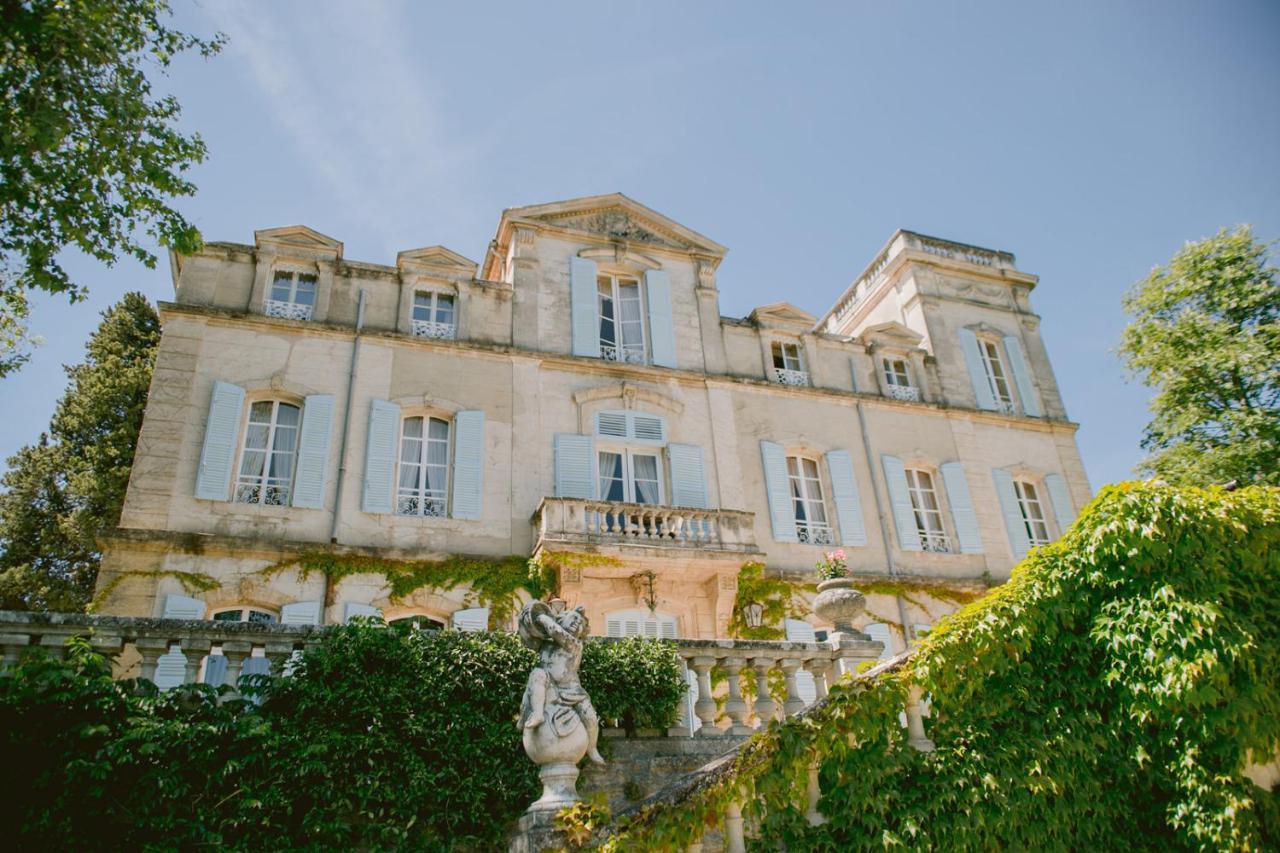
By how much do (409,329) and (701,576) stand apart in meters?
6.60

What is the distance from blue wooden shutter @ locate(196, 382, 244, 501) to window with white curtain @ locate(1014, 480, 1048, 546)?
48.4 feet

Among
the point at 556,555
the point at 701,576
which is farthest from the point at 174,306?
the point at 701,576

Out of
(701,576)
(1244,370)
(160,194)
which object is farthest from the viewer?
(1244,370)

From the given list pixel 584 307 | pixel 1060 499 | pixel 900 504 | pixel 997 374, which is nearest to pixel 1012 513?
pixel 1060 499

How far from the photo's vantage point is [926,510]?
17.3 metres

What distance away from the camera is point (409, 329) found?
15.4 m

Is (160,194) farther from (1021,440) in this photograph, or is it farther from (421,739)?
(1021,440)

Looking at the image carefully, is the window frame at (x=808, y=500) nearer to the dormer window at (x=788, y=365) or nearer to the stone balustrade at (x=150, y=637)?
the dormer window at (x=788, y=365)

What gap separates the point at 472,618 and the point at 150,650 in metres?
6.21

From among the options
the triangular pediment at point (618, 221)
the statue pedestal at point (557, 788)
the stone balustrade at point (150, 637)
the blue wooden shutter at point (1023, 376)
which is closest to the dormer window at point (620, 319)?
the triangular pediment at point (618, 221)

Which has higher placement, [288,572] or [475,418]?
[475,418]

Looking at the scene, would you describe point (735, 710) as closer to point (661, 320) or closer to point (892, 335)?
point (661, 320)

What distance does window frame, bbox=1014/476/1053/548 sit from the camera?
58.9 feet

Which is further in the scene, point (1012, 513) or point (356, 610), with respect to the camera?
point (1012, 513)
